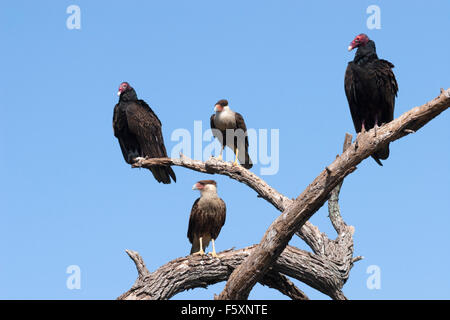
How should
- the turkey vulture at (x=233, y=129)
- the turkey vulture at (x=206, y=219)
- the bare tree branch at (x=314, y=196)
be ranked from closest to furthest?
the bare tree branch at (x=314, y=196)
the turkey vulture at (x=206, y=219)
the turkey vulture at (x=233, y=129)

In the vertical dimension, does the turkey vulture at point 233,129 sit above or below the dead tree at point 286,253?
above

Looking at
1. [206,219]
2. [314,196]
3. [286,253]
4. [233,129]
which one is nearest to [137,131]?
[233,129]

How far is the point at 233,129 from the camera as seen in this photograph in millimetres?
8766

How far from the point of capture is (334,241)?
832 cm

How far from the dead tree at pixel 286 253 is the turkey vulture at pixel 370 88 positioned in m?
1.19

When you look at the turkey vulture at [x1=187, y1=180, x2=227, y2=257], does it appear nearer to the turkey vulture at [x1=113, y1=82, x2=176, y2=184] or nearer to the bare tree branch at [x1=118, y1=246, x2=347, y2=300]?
the bare tree branch at [x1=118, y1=246, x2=347, y2=300]

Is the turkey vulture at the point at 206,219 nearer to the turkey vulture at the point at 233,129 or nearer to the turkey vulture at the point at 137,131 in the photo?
the turkey vulture at the point at 233,129

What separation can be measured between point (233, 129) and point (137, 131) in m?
1.49

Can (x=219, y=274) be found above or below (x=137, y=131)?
below

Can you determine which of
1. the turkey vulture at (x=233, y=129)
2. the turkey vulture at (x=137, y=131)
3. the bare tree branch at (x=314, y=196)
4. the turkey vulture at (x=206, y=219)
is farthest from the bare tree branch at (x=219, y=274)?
the turkey vulture at (x=137, y=131)

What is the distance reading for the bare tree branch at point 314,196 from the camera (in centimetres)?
601

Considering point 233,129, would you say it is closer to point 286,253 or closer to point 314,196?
point 286,253
